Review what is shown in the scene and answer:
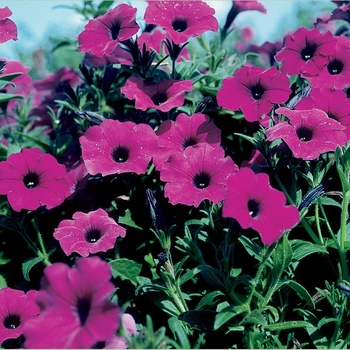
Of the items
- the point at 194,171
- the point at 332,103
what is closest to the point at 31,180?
the point at 194,171

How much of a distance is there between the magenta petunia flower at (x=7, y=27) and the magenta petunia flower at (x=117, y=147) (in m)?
0.39

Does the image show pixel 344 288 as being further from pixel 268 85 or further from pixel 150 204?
pixel 268 85

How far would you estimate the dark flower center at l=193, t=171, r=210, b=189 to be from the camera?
1.28 metres

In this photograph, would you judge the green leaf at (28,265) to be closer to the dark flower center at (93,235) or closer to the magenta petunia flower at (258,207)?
the dark flower center at (93,235)

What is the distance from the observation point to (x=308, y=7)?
6465 mm

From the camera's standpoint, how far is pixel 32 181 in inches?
58.1

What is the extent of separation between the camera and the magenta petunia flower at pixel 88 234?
124cm

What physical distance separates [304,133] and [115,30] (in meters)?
0.69

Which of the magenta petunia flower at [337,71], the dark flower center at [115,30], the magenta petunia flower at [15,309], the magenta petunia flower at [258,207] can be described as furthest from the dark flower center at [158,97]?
the magenta petunia flower at [15,309]

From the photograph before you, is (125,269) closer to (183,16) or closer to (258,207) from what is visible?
(258,207)

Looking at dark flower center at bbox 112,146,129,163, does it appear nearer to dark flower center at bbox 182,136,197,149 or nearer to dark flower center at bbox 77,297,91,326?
dark flower center at bbox 182,136,197,149

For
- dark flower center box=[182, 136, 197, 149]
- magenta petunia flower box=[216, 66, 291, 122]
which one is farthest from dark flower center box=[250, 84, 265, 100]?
dark flower center box=[182, 136, 197, 149]

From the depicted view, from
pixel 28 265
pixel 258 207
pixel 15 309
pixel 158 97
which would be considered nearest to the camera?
pixel 258 207

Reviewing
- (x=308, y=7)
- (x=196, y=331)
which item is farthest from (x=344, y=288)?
(x=308, y=7)
